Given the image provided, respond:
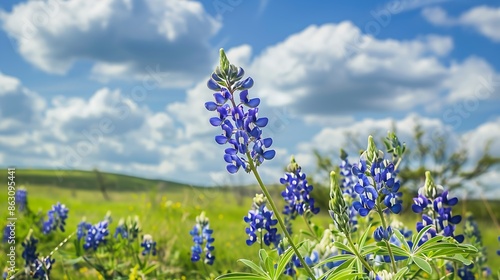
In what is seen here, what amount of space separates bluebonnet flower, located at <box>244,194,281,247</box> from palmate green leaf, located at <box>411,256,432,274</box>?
139 cm

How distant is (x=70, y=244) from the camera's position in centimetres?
856

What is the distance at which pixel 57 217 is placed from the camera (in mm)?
6410

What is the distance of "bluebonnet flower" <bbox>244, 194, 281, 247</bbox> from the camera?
13.7 feet

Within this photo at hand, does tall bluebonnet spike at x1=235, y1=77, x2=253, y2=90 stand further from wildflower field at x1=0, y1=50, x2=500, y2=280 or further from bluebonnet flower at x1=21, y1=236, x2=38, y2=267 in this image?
bluebonnet flower at x1=21, y1=236, x2=38, y2=267

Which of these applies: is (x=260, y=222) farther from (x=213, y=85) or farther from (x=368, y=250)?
(x=213, y=85)

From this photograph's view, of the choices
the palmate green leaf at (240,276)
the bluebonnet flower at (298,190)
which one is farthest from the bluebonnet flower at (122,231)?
the palmate green leaf at (240,276)

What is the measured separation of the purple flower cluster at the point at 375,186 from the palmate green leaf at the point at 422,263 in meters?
0.28

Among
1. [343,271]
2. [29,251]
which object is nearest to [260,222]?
[343,271]

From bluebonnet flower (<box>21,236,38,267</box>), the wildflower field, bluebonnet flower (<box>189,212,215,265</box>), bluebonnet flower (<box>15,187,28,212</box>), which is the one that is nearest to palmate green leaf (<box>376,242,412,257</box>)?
the wildflower field

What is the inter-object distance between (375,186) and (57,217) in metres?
4.55

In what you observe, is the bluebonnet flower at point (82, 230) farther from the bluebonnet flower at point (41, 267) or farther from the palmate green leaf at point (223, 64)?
the palmate green leaf at point (223, 64)

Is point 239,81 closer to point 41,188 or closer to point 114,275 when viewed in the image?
point 114,275

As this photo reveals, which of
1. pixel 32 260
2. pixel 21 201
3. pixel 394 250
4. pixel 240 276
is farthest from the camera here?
pixel 21 201

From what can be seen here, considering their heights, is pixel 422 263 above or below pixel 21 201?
below
